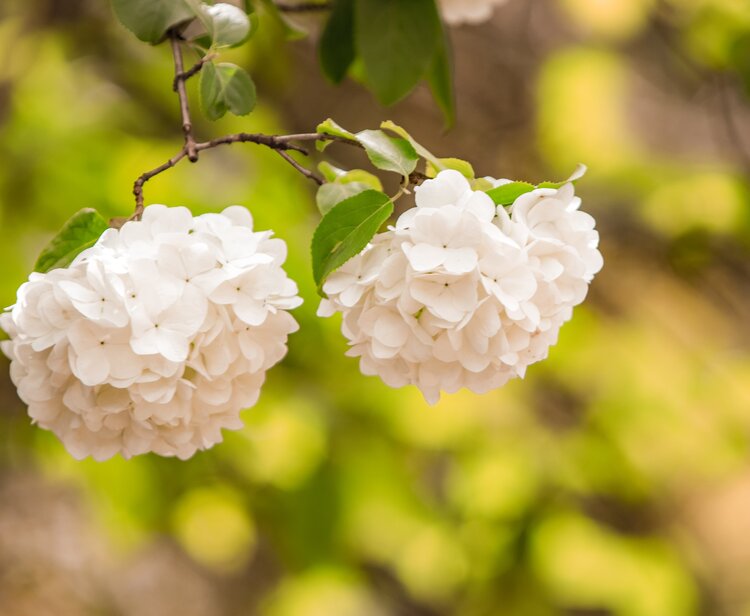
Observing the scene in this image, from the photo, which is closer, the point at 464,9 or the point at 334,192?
the point at 334,192

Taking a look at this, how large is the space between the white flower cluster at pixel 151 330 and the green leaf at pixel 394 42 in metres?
0.19

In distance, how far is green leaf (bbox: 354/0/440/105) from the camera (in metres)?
0.66

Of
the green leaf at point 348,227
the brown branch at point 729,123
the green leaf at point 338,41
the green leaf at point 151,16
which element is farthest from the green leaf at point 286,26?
the brown branch at point 729,123

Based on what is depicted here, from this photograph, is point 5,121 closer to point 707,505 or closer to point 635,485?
point 635,485

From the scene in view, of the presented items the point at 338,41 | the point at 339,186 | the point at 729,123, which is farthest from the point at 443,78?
the point at 729,123

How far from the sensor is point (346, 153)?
6.92 feet

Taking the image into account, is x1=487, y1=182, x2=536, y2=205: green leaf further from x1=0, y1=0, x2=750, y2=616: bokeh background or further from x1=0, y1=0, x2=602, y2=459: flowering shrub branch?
x1=0, y1=0, x2=750, y2=616: bokeh background

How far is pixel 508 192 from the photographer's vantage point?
50cm

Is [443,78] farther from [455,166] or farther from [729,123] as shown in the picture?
[729,123]

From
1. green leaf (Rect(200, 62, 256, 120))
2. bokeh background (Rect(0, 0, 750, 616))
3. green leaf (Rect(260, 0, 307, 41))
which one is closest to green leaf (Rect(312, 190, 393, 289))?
green leaf (Rect(200, 62, 256, 120))

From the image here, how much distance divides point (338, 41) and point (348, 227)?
1.18 feet

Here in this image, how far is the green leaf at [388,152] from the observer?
50 cm

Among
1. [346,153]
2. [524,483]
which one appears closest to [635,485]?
[524,483]

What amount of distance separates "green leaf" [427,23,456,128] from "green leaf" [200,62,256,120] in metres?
0.30
